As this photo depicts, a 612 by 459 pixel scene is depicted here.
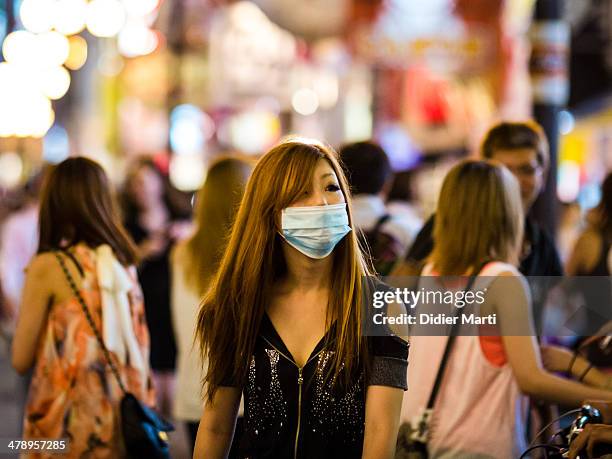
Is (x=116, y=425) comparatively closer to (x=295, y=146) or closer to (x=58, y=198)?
(x=58, y=198)

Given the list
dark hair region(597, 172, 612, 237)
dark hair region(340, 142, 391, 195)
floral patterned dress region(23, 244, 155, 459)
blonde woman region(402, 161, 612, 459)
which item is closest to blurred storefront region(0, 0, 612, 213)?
dark hair region(597, 172, 612, 237)

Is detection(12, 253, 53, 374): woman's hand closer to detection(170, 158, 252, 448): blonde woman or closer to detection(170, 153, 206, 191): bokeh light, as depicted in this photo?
detection(170, 158, 252, 448): blonde woman

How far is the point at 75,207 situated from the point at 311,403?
222cm

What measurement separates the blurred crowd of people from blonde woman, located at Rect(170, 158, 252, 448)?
1 centimetres

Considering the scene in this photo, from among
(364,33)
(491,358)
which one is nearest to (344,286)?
(491,358)

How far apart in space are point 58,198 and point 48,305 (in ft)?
1.71

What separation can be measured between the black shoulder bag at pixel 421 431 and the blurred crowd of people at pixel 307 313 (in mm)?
17

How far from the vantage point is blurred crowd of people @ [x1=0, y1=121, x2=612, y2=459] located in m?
3.87

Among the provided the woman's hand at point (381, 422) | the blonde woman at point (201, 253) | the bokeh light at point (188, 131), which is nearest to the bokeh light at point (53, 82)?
the blonde woman at point (201, 253)

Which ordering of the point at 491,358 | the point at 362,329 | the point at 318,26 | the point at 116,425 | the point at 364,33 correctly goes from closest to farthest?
the point at 362,329 → the point at 491,358 → the point at 116,425 → the point at 364,33 → the point at 318,26

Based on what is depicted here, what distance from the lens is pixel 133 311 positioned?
581 cm

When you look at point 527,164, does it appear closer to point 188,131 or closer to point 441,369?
point 441,369

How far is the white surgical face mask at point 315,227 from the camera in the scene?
12.7ft

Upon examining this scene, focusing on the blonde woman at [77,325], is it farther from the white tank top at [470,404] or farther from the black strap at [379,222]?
the black strap at [379,222]
